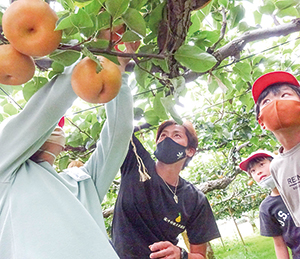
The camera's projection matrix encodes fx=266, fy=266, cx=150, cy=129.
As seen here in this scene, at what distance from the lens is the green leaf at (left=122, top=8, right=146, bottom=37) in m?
0.62

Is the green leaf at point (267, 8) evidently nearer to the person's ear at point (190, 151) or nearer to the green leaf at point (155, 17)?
the green leaf at point (155, 17)

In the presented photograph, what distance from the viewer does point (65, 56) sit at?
0.63 metres

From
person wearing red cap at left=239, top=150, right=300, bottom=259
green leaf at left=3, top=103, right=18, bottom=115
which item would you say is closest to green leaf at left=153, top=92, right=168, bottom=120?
green leaf at left=3, top=103, right=18, bottom=115

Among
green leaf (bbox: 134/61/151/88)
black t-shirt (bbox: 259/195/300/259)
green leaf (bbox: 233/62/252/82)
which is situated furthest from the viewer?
black t-shirt (bbox: 259/195/300/259)

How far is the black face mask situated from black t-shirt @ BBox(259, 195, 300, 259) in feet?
2.86

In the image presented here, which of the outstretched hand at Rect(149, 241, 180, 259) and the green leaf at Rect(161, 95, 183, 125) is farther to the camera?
the outstretched hand at Rect(149, 241, 180, 259)

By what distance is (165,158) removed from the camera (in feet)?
4.80

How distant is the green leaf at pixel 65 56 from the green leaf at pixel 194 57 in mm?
301

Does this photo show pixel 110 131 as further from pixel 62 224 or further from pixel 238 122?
pixel 238 122

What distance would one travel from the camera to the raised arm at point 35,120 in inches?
27.7

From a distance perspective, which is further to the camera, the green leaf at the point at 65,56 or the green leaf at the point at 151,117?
the green leaf at the point at 151,117

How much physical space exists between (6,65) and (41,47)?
3.9 inches

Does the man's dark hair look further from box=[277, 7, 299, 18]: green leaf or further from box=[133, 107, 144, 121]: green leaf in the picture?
box=[277, 7, 299, 18]: green leaf

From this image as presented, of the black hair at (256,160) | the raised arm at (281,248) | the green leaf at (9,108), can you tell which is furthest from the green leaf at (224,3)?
the raised arm at (281,248)
